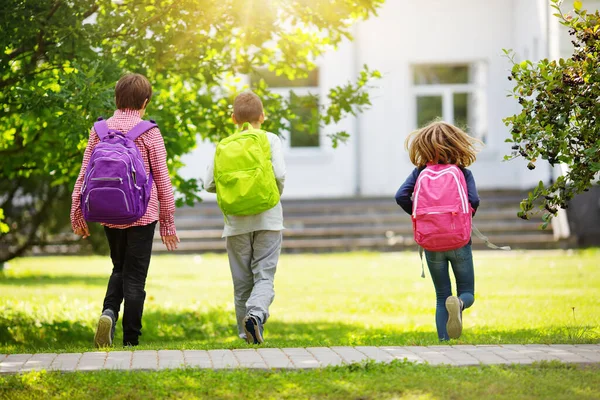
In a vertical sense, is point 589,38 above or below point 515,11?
below

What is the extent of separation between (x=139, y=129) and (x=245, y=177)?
78 cm

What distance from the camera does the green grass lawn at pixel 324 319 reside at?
4.96m

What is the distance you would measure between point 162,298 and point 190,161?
12.2 meters

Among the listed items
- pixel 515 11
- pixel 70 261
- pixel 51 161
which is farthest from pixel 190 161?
pixel 51 161

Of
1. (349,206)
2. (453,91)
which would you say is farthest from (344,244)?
(453,91)

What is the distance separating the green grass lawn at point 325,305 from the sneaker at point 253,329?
0.08 m

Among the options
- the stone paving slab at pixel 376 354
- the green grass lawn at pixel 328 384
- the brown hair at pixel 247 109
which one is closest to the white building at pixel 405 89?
the brown hair at pixel 247 109

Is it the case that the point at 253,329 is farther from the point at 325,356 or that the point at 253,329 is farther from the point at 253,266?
the point at 325,356


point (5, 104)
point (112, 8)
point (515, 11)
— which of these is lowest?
point (5, 104)

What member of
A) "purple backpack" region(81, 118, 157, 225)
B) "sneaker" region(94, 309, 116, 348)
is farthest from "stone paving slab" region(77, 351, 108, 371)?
"purple backpack" region(81, 118, 157, 225)

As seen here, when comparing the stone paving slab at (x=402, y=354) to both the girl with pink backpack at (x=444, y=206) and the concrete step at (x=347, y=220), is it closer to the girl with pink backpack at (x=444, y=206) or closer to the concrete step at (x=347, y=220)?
the girl with pink backpack at (x=444, y=206)

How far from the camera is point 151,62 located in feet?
28.6

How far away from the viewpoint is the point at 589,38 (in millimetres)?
6070

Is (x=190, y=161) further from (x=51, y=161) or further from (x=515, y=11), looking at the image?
(x=51, y=161)
